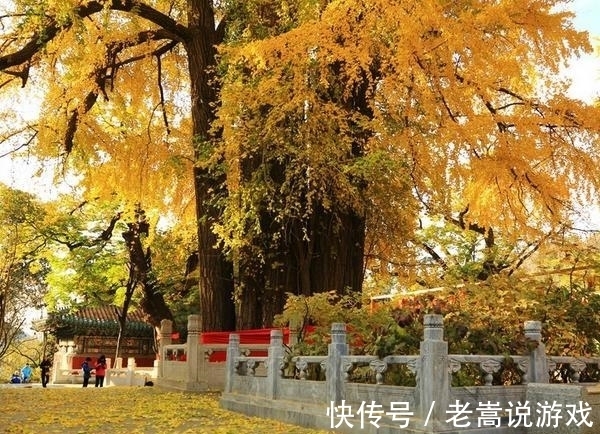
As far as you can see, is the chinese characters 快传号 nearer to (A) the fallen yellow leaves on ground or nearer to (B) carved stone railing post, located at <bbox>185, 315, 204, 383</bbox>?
(A) the fallen yellow leaves on ground

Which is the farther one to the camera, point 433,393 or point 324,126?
point 324,126

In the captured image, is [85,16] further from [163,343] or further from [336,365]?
[336,365]

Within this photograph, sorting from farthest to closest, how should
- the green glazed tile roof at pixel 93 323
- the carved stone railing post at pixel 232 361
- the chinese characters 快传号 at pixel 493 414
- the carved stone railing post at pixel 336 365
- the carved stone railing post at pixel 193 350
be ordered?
the green glazed tile roof at pixel 93 323 < the carved stone railing post at pixel 193 350 < the carved stone railing post at pixel 232 361 < the carved stone railing post at pixel 336 365 < the chinese characters 快传号 at pixel 493 414

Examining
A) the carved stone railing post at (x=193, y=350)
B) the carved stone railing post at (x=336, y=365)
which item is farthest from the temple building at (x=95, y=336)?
the carved stone railing post at (x=336, y=365)

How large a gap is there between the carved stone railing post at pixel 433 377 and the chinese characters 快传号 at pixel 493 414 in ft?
0.14

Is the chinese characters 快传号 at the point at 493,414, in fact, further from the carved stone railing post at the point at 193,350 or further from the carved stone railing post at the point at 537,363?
the carved stone railing post at the point at 193,350

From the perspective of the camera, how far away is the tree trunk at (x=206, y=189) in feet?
43.2

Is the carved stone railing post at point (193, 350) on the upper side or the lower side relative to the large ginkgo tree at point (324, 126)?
lower

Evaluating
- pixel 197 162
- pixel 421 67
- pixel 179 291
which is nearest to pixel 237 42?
pixel 197 162

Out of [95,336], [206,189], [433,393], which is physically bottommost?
[95,336]

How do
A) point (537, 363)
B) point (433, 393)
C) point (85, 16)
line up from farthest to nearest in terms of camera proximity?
point (85, 16)
point (537, 363)
point (433, 393)

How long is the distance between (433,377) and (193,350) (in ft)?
22.9

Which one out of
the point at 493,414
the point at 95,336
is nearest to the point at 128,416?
the point at 493,414

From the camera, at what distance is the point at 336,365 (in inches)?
267
